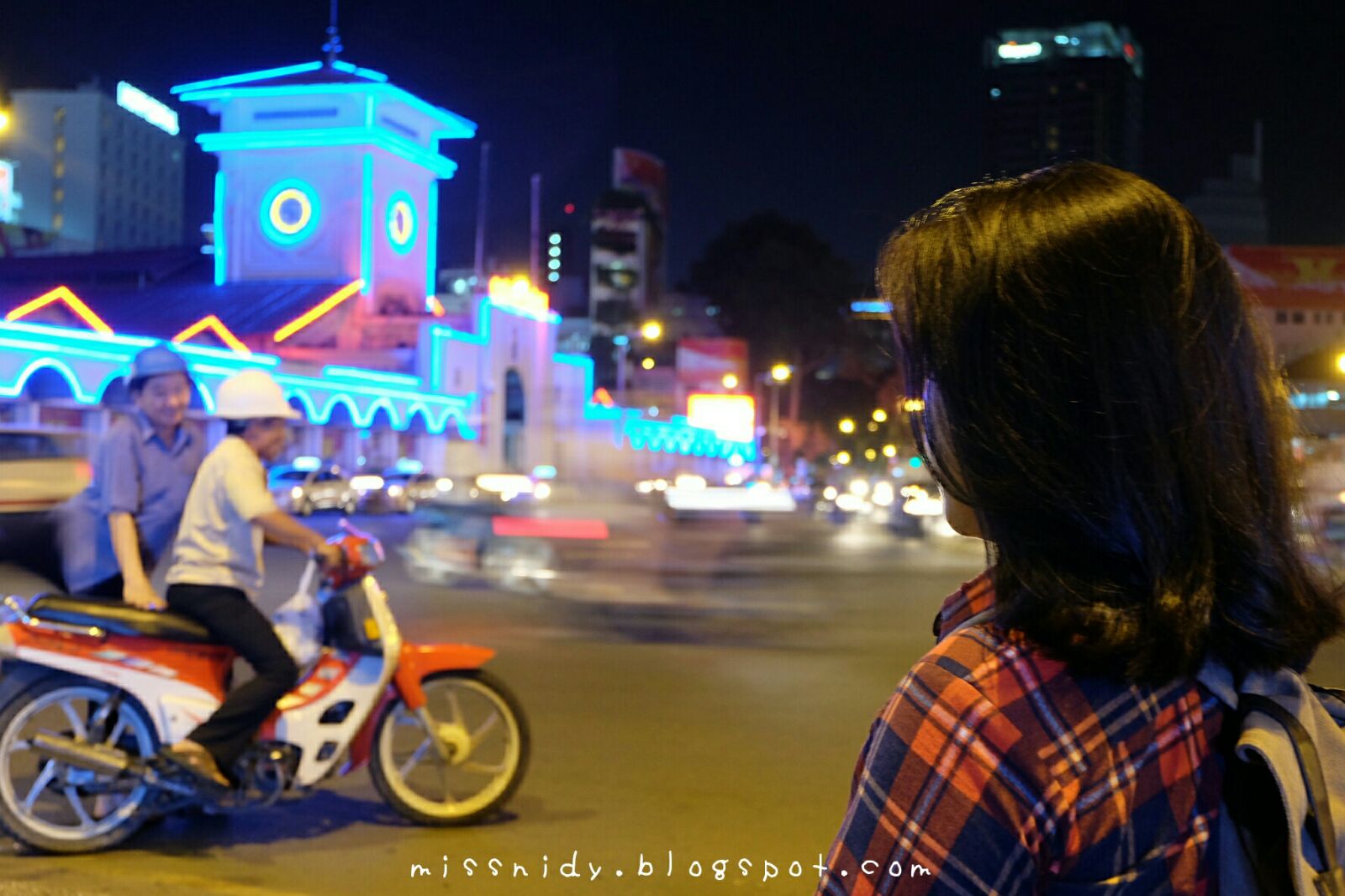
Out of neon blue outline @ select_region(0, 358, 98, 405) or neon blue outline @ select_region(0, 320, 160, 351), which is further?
neon blue outline @ select_region(0, 320, 160, 351)

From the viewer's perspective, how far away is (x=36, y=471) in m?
12.8

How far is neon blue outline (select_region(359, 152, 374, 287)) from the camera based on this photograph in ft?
168

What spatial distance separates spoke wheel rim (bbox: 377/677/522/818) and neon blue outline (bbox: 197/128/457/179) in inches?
1909

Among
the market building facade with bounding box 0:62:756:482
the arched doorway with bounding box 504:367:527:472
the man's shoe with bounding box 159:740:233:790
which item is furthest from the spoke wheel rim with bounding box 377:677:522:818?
the arched doorway with bounding box 504:367:527:472

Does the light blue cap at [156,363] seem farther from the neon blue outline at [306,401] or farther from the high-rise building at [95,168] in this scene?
the high-rise building at [95,168]

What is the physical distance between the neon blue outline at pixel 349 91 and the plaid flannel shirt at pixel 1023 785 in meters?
52.8

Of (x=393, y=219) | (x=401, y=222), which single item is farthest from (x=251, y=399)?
(x=401, y=222)

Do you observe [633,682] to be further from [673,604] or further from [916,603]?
[916,603]

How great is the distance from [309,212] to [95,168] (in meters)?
49.8

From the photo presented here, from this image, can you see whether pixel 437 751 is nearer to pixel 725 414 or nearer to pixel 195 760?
pixel 195 760

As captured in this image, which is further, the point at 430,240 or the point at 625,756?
the point at 430,240

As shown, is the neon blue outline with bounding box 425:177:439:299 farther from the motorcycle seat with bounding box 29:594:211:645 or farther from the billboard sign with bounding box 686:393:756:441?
the motorcycle seat with bounding box 29:594:211:645

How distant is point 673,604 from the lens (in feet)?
44.0

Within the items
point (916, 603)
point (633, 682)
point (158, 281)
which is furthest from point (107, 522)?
point (158, 281)
